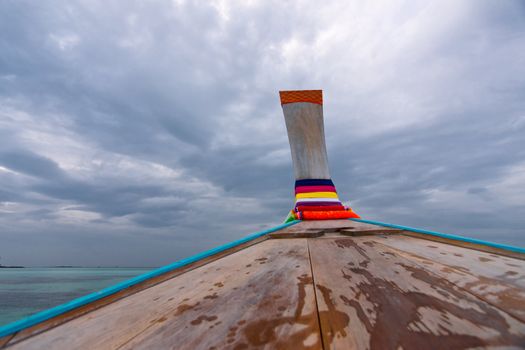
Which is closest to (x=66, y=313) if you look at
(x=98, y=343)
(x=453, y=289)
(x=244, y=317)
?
(x=98, y=343)

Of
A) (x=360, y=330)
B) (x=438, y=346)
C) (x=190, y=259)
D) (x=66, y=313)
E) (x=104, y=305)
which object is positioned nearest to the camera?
(x=438, y=346)

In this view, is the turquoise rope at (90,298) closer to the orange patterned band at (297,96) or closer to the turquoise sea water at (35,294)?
the orange patterned band at (297,96)

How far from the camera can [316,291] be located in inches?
61.1

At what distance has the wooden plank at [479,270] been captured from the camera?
4.59 ft

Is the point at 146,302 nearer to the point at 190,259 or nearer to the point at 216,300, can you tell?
the point at 216,300

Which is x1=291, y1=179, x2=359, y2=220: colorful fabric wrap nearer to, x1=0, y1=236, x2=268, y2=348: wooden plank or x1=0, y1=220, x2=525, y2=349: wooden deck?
x1=0, y1=236, x2=268, y2=348: wooden plank

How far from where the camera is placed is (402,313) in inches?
49.0

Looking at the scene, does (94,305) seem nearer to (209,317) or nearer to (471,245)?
(209,317)

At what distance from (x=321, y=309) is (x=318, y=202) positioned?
16.8 feet

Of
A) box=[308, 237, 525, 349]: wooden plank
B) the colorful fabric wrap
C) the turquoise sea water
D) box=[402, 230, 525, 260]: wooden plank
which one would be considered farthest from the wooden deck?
the turquoise sea water

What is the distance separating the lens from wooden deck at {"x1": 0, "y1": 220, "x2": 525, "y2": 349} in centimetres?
108

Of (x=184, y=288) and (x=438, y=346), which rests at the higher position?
(x=184, y=288)

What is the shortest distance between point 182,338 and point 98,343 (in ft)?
1.51

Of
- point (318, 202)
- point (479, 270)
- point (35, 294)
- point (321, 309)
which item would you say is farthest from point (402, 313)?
point (35, 294)
